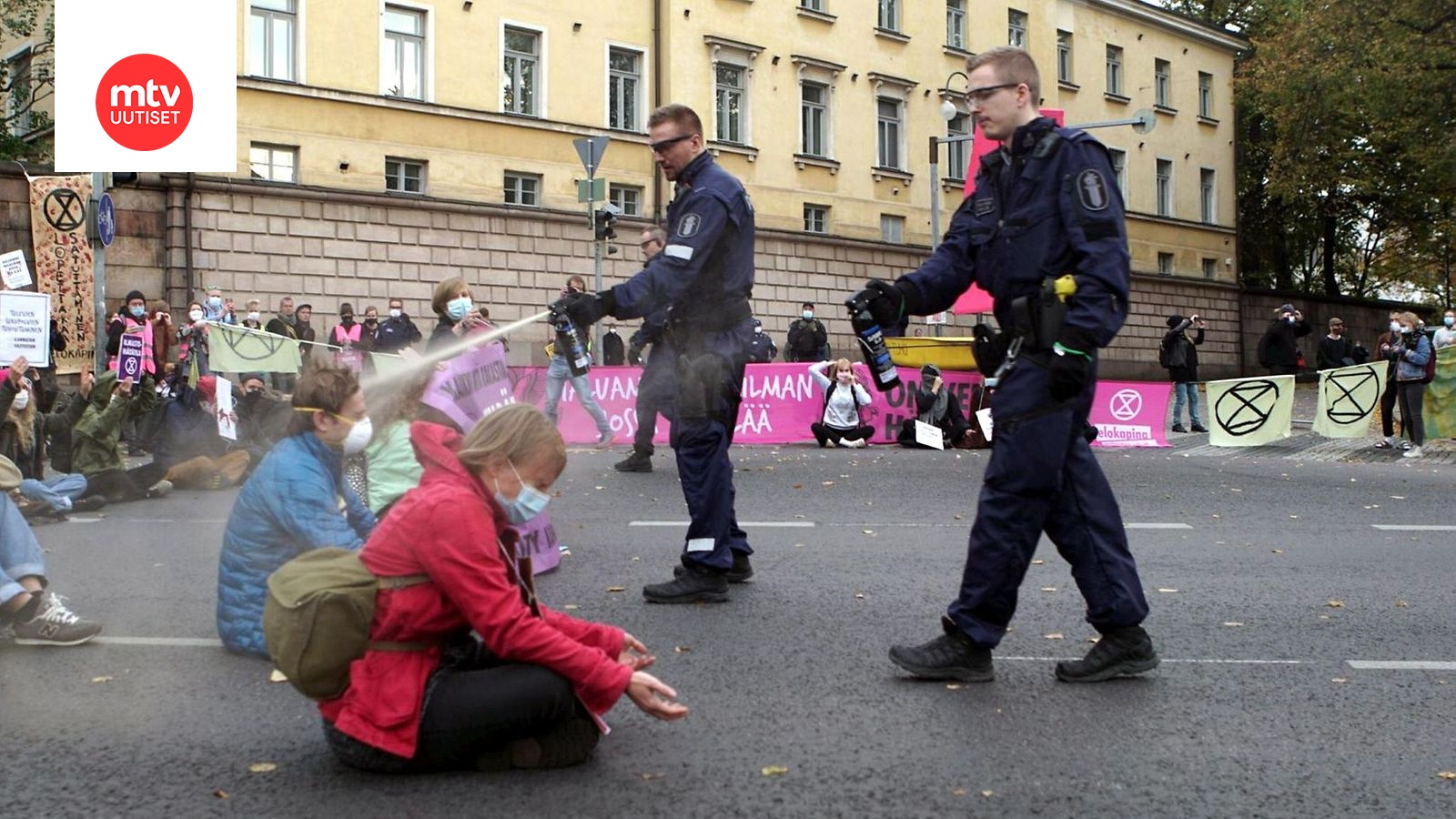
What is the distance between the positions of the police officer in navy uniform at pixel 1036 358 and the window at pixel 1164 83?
162ft

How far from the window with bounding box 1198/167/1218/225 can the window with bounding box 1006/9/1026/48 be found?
10.6 meters

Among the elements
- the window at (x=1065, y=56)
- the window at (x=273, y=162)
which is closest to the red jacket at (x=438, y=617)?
the window at (x=273, y=162)

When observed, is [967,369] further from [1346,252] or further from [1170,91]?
[1346,252]

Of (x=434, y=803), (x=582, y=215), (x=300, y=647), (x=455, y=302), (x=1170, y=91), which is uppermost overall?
(x=1170, y=91)

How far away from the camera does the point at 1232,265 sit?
54062 mm

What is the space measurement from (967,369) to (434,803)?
16680 millimetres

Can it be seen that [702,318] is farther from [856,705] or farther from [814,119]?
[814,119]

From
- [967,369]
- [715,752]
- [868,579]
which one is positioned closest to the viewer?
[715,752]

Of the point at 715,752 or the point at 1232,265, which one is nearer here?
the point at 715,752

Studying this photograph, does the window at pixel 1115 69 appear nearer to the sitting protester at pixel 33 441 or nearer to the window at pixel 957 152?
the window at pixel 957 152

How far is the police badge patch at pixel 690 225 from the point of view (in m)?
6.42

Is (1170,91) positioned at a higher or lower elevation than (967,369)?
higher

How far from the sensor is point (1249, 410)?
1962 centimetres

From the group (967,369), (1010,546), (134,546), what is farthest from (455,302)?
(967,369)
